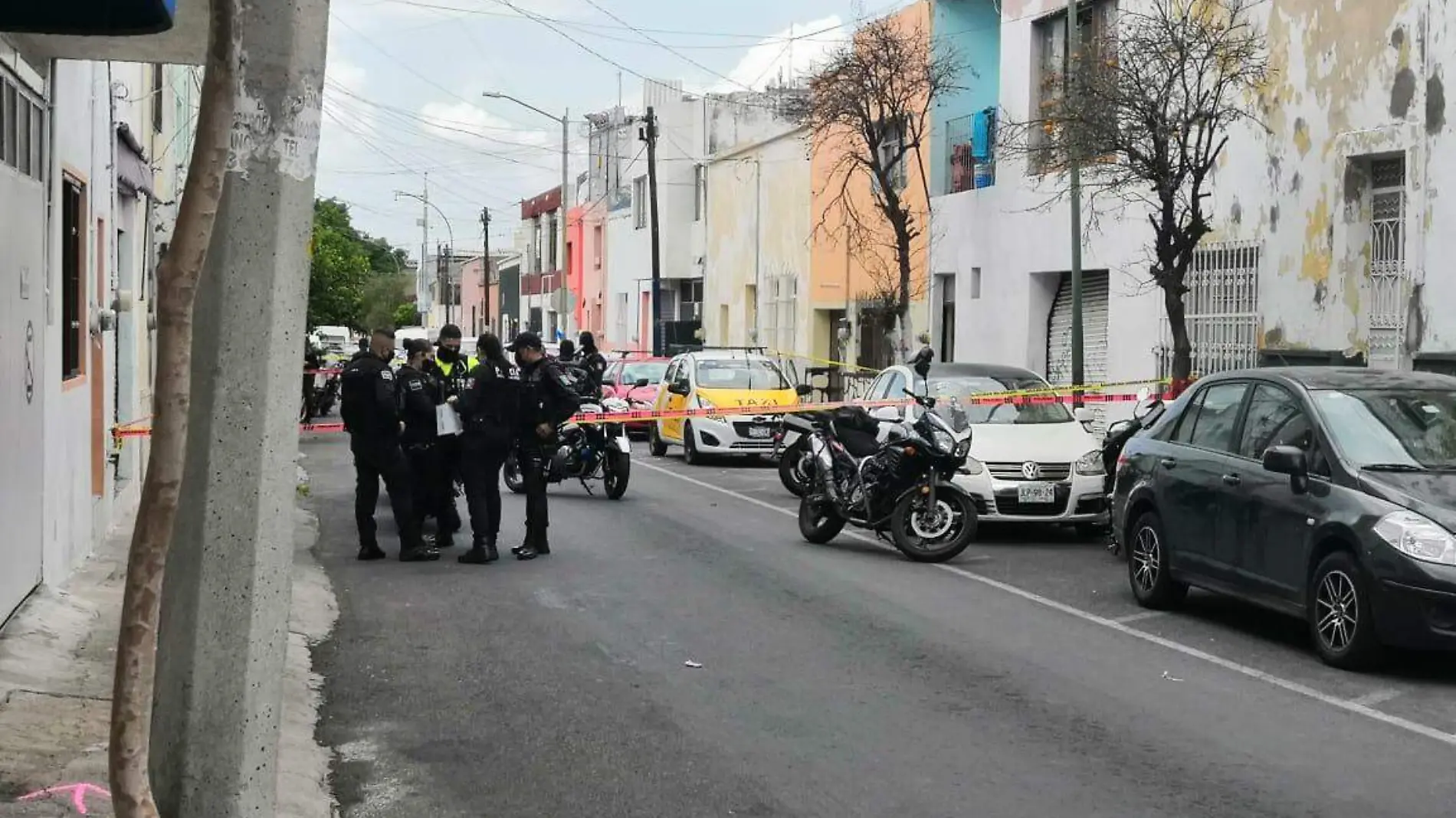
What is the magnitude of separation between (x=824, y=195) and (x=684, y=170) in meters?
17.9

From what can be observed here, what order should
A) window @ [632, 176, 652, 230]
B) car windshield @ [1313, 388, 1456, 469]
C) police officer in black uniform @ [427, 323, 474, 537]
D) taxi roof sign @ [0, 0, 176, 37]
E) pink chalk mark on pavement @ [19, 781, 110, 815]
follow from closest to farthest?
pink chalk mark on pavement @ [19, 781, 110, 815], taxi roof sign @ [0, 0, 176, 37], car windshield @ [1313, 388, 1456, 469], police officer in black uniform @ [427, 323, 474, 537], window @ [632, 176, 652, 230]

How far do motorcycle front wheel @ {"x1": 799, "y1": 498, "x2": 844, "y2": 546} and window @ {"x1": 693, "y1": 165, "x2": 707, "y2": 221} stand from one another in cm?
3863

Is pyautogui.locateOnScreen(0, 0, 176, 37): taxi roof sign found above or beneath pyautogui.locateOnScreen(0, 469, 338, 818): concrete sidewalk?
above

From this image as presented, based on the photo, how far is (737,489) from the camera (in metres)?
21.0

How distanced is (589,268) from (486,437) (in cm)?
5245

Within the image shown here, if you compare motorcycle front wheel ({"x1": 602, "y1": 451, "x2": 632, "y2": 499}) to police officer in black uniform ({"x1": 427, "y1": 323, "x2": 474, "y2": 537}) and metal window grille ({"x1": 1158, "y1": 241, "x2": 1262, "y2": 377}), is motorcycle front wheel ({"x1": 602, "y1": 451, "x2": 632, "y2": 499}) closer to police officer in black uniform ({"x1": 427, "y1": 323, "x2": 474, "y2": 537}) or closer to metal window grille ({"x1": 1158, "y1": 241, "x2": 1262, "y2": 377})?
police officer in black uniform ({"x1": 427, "y1": 323, "x2": 474, "y2": 537})

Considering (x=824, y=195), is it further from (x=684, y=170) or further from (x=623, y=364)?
(x=684, y=170)

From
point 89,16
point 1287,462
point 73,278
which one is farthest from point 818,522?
point 89,16

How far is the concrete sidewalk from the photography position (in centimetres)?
650

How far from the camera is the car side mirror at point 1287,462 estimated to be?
9773 mm

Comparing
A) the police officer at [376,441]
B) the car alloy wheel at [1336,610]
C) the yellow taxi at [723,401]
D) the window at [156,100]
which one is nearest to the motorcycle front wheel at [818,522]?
the police officer at [376,441]

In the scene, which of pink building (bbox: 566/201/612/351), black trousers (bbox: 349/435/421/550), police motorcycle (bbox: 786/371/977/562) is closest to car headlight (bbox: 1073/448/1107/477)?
police motorcycle (bbox: 786/371/977/562)

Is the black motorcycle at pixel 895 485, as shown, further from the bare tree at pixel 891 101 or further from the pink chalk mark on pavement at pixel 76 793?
the bare tree at pixel 891 101

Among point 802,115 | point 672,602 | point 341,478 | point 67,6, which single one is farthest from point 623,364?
point 67,6
